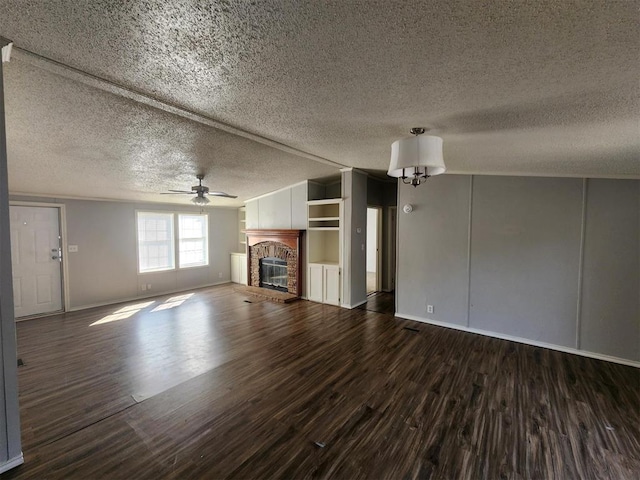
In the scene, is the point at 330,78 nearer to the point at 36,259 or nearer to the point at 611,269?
the point at 611,269

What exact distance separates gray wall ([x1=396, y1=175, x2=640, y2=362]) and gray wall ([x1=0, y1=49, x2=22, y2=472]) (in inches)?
173

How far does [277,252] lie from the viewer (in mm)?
6285

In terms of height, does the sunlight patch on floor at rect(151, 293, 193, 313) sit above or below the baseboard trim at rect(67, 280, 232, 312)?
below

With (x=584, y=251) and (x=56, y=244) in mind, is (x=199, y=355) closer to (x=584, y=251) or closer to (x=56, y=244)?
(x=56, y=244)

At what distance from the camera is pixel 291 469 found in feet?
5.68

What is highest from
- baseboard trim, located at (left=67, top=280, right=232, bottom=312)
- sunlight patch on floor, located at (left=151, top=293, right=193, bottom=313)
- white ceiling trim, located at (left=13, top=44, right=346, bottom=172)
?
white ceiling trim, located at (left=13, top=44, right=346, bottom=172)

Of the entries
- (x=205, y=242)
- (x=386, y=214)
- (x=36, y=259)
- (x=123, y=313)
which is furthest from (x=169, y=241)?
(x=386, y=214)

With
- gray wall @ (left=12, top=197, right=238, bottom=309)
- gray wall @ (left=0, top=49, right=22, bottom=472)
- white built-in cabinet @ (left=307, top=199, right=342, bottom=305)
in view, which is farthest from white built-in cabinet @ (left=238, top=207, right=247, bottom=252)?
gray wall @ (left=0, top=49, right=22, bottom=472)

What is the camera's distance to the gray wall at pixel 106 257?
511 cm

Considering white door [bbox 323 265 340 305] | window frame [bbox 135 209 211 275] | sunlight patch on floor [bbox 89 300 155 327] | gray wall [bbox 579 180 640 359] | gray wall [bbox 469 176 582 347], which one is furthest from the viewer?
window frame [bbox 135 209 211 275]

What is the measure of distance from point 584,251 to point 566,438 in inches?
92.5

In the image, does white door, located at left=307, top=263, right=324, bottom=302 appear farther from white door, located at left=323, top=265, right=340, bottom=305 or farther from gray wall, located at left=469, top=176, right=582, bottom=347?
gray wall, located at left=469, top=176, right=582, bottom=347

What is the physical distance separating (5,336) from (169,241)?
5.38 meters

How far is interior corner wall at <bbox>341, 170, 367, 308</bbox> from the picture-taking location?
202 inches
